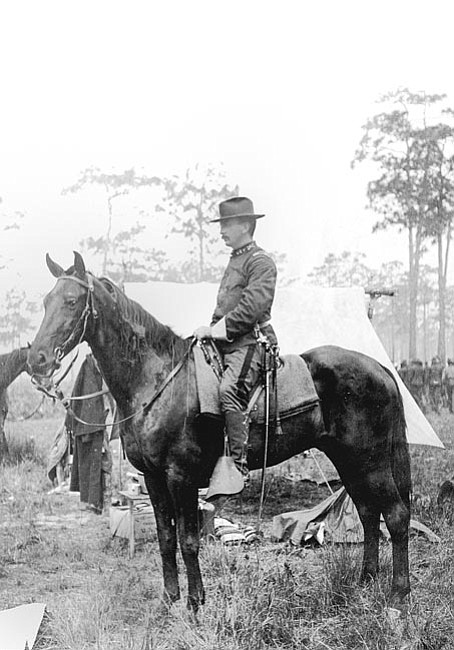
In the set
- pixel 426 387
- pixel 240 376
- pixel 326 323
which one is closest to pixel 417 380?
pixel 426 387

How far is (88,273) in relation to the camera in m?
4.37

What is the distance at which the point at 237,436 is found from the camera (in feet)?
14.6

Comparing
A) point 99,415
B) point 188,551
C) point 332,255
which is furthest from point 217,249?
point 188,551

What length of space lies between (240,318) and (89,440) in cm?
303

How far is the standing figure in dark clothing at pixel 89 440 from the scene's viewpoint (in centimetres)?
652

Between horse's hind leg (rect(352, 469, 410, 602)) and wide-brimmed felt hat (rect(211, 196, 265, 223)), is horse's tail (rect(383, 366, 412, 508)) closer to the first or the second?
horse's hind leg (rect(352, 469, 410, 602))

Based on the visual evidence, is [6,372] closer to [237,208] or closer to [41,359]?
[41,359]

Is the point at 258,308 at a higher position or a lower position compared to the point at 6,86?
lower

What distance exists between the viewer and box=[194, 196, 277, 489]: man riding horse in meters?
4.46

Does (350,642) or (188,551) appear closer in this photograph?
(350,642)

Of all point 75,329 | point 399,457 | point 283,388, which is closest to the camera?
point 75,329

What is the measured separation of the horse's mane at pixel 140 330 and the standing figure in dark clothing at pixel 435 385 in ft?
17.4

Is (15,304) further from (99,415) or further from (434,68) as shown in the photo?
(434,68)

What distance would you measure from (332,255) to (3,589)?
4229mm
